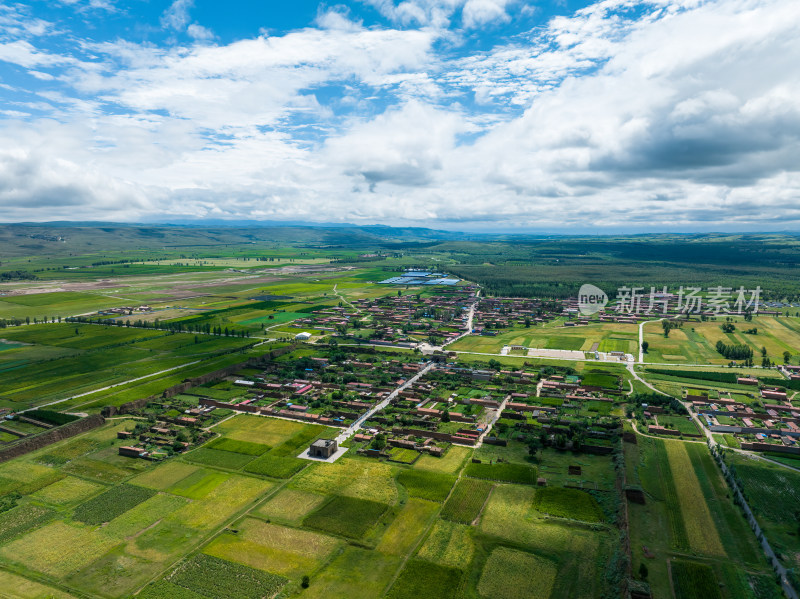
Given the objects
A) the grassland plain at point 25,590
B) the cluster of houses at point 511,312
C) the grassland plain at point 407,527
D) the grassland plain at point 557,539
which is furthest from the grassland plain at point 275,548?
the cluster of houses at point 511,312

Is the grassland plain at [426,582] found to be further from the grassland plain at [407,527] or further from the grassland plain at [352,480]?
the grassland plain at [352,480]

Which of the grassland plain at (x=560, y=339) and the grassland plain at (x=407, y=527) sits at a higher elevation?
the grassland plain at (x=560, y=339)

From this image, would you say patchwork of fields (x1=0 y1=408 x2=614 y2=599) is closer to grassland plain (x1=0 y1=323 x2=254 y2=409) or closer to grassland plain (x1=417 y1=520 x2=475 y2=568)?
grassland plain (x1=417 y1=520 x2=475 y2=568)

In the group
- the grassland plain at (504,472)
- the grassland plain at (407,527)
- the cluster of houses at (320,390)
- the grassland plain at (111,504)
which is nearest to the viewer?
the grassland plain at (407,527)

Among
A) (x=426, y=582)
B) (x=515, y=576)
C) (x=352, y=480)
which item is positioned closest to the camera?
(x=426, y=582)

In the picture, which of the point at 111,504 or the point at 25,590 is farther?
the point at 111,504

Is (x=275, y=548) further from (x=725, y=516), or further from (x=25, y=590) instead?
(x=725, y=516)

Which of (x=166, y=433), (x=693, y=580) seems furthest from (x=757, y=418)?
(x=166, y=433)

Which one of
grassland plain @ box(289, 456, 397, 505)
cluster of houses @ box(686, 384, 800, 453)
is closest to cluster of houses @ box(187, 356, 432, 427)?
grassland plain @ box(289, 456, 397, 505)
